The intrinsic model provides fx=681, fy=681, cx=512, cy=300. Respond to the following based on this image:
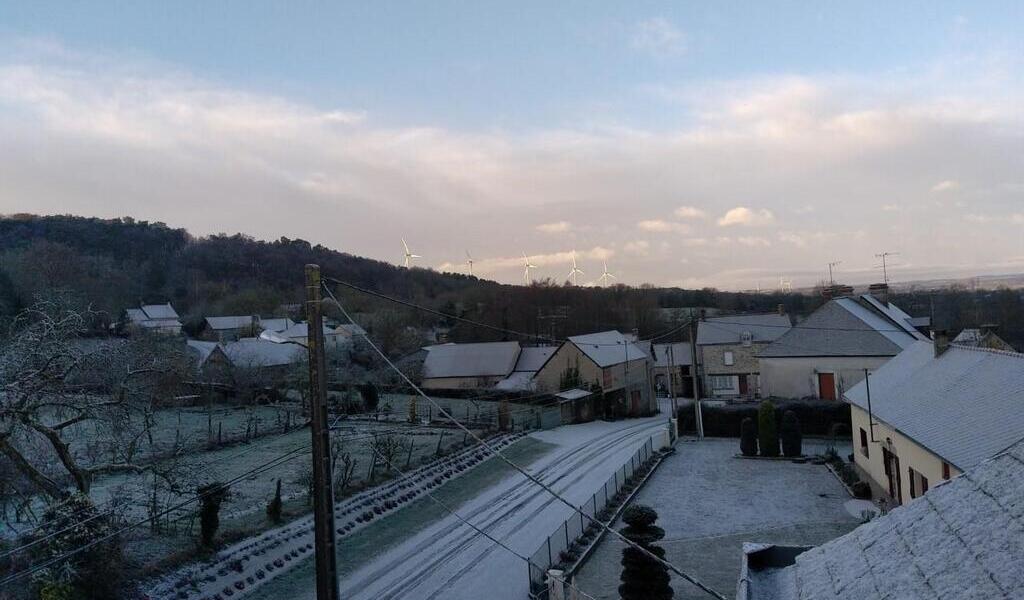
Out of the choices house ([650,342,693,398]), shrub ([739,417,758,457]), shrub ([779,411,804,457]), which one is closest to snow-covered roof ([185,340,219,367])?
house ([650,342,693,398])

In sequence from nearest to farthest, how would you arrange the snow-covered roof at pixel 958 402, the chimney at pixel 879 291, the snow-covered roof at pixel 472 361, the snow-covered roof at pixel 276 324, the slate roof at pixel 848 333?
the snow-covered roof at pixel 958 402 → the slate roof at pixel 848 333 → the chimney at pixel 879 291 → the snow-covered roof at pixel 472 361 → the snow-covered roof at pixel 276 324

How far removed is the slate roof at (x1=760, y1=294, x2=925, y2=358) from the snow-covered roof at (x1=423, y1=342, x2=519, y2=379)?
20.7 meters

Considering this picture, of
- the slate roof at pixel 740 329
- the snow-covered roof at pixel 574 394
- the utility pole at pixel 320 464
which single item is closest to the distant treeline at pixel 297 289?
the snow-covered roof at pixel 574 394

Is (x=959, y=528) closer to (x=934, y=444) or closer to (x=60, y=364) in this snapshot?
(x=934, y=444)

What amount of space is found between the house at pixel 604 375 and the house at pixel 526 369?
1.38 m

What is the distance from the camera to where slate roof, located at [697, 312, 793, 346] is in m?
53.7

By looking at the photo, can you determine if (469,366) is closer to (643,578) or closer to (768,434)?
(768,434)

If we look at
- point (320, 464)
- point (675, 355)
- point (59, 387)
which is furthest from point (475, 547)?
point (675, 355)

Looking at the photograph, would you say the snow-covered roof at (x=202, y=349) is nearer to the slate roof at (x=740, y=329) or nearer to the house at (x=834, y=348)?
the slate roof at (x=740, y=329)

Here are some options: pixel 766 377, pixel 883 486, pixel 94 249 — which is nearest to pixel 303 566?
pixel 883 486

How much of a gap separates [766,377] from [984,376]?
28928mm

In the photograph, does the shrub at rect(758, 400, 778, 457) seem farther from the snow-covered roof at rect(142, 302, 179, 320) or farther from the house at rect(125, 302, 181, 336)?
the snow-covered roof at rect(142, 302, 179, 320)

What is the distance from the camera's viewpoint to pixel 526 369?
5744 cm

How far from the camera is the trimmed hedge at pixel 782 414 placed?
36719 mm
